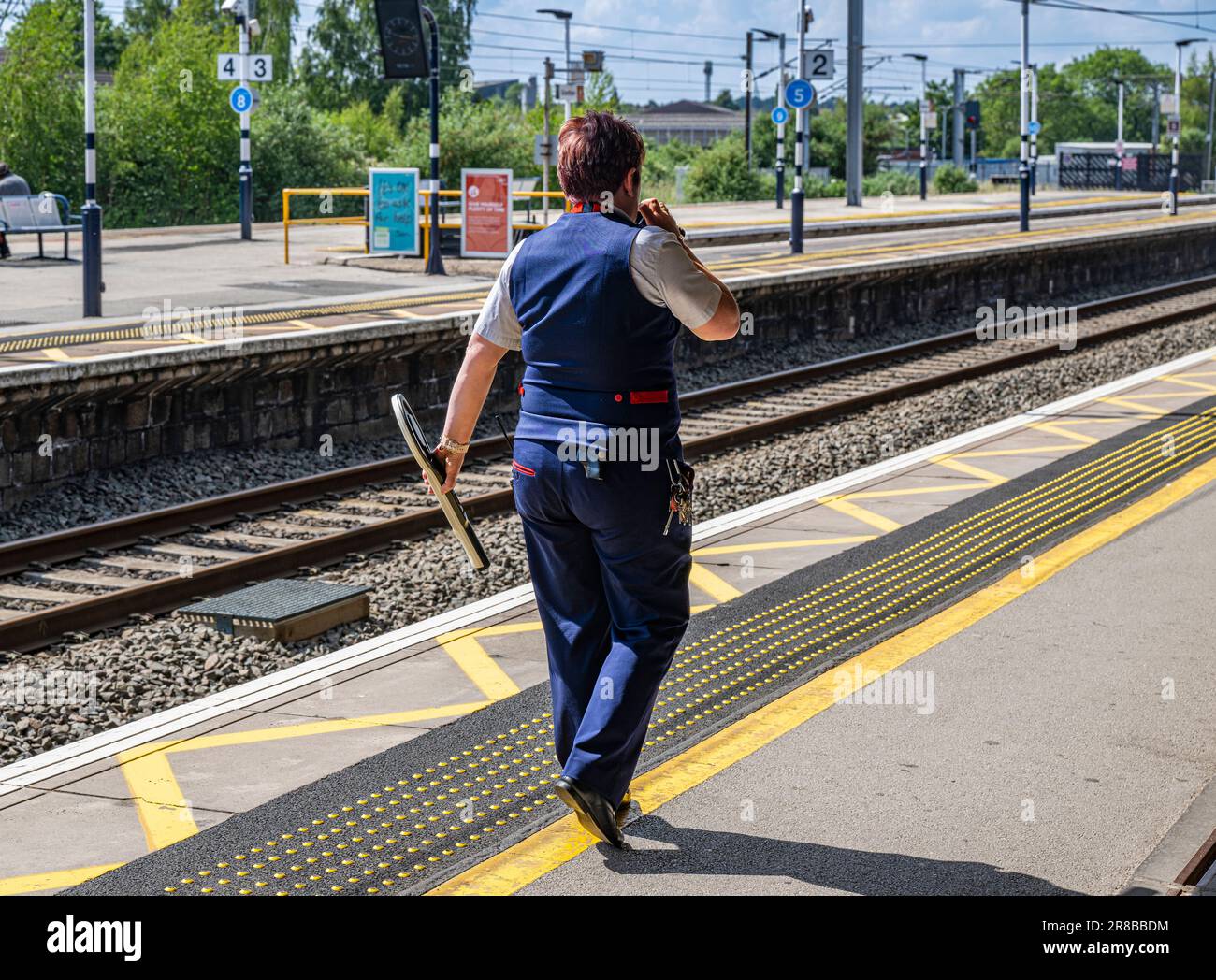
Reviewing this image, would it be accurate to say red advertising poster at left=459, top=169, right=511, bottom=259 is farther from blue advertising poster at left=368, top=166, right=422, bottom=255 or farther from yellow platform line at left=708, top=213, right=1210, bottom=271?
yellow platform line at left=708, top=213, right=1210, bottom=271

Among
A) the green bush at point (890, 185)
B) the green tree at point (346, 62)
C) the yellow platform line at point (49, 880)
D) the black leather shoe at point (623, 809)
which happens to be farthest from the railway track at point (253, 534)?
the green tree at point (346, 62)

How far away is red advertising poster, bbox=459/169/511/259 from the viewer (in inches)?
834

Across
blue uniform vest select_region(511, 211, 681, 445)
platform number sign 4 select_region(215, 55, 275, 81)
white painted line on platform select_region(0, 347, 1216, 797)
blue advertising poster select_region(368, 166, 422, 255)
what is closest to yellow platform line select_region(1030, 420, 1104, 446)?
white painted line on platform select_region(0, 347, 1216, 797)

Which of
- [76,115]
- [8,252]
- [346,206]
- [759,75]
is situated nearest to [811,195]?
[759,75]

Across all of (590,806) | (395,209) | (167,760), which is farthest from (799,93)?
(590,806)

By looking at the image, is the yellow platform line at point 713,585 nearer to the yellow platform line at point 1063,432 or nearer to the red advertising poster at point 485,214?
the yellow platform line at point 1063,432

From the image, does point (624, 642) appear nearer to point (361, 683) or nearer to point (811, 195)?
point (361, 683)

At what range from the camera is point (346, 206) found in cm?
3884

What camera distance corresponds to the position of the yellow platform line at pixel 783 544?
8.27 meters

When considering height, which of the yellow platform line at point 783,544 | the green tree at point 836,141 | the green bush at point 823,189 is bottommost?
the yellow platform line at point 783,544

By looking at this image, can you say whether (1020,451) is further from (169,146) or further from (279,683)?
(169,146)

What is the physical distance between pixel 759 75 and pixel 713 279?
6210cm

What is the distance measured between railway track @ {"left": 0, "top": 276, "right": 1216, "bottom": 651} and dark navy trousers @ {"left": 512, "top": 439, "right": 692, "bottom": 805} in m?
4.25

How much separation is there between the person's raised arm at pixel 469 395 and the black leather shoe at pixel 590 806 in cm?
85
